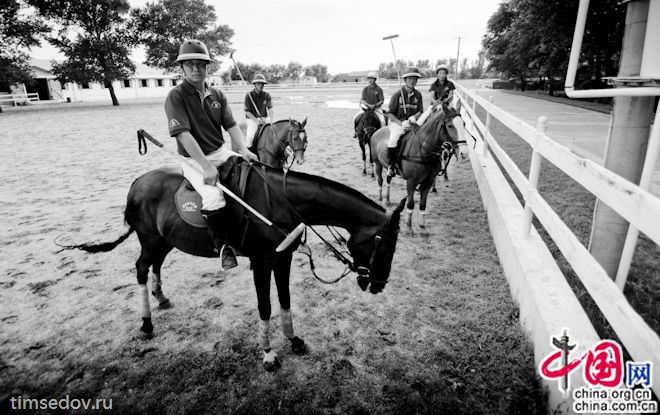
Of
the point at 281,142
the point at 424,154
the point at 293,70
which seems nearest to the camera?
the point at 424,154

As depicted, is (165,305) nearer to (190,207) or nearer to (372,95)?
(190,207)

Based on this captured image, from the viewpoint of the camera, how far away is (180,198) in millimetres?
3658

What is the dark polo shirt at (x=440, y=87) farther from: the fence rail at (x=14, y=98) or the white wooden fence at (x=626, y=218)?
the fence rail at (x=14, y=98)

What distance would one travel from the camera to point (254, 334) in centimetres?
397

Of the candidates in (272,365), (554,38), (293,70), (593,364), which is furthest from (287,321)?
(293,70)

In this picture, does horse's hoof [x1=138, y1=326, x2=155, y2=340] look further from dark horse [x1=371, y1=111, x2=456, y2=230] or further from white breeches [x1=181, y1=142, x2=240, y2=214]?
dark horse [x1=371, y1=111, x2=456, y2=230]

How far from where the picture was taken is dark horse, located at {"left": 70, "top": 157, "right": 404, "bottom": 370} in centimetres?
312

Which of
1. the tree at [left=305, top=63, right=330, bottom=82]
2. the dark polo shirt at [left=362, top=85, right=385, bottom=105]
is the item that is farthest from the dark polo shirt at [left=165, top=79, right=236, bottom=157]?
the tree at [left=305, top=63, right=330, bottom=82]

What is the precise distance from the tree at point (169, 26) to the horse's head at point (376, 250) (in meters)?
38.7

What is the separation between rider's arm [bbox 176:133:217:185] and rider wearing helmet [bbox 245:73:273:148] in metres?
6.35

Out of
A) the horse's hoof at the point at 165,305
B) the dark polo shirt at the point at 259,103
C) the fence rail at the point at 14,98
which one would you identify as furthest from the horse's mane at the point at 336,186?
the fence rail at the point at 14,98

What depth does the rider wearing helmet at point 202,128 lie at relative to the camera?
3189 mm

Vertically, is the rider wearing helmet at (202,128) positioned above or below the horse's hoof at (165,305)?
above

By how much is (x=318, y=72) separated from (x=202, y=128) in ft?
385
